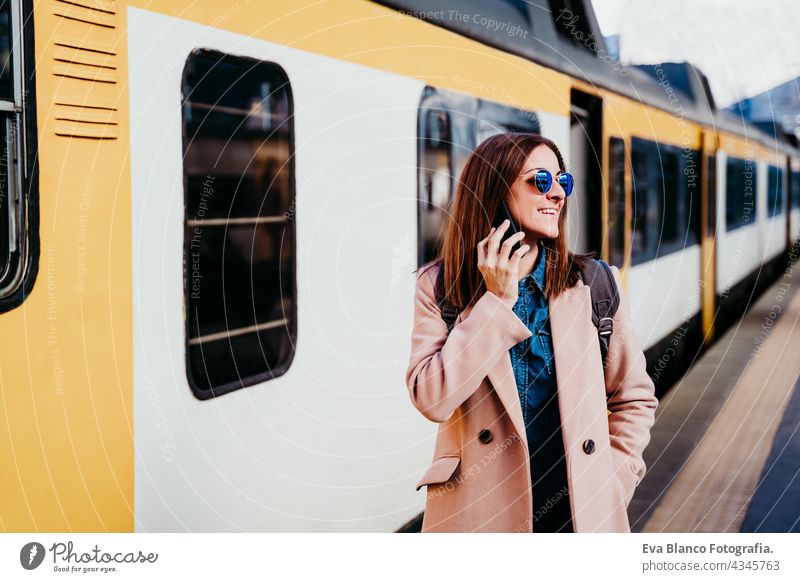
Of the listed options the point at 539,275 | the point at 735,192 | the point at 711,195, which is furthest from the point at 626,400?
the point at 735,192

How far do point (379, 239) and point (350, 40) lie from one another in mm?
580

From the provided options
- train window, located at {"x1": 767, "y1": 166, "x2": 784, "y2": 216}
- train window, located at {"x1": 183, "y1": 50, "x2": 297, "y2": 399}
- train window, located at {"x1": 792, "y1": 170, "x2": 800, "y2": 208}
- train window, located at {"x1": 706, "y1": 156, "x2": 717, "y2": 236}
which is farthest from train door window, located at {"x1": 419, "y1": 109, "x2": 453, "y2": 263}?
train window, located at {"x1": 792, "y1": 170, "x2": 800, "y2": 208}

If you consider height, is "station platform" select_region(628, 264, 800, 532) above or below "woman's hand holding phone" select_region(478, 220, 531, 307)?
below

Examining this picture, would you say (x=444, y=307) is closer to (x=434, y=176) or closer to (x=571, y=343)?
(x=571, y=343)

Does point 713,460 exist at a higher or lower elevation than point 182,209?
lower

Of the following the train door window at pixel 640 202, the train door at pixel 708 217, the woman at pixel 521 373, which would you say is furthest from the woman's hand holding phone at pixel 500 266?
the train door at pixel 708 217

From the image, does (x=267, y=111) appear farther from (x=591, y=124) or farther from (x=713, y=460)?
(x=713, y=460)

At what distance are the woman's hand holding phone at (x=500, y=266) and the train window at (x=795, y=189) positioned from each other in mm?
13835

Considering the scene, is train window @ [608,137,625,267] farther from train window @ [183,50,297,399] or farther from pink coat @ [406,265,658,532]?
pink coat @ [406,265,658,532]

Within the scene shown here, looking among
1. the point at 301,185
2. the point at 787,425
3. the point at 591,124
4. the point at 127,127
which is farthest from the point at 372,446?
the point at 787,425

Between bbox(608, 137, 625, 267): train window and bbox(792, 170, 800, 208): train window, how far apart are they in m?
10.8

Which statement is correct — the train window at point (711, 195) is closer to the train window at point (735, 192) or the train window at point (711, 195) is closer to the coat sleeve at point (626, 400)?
the train window at point (735, 192)

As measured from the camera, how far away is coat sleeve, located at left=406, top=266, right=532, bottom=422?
1.90 meters
